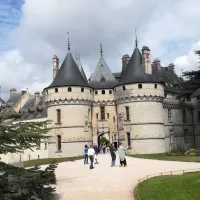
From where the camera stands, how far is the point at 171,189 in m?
10.6

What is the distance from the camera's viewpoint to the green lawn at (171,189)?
31.9 ft

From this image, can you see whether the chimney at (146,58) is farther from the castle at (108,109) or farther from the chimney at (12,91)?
the chimney at (12,91)

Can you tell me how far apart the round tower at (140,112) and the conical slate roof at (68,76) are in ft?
15.2

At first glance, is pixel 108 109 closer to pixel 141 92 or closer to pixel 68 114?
pixel 141 92

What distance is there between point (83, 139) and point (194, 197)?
971 inches

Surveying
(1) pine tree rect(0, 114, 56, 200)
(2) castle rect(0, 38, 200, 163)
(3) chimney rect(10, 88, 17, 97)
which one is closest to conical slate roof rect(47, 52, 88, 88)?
(2) castle rect(0, 38, 200, 163)

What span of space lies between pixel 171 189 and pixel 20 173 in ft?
16.5

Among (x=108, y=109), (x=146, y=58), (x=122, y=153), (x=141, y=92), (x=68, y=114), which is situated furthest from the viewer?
(x=108, y=109)

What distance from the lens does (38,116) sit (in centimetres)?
4191

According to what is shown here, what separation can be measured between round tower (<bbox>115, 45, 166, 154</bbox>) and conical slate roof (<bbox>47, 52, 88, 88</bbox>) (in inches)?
183

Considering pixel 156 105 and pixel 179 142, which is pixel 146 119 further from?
pixel 179 142

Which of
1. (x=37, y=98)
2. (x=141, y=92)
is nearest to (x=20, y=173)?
(x=141, y=92)

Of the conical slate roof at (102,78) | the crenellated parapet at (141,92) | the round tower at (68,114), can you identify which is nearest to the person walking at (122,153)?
the round tower at (68,114)

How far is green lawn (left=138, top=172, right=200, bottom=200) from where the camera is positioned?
9720 mm
